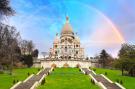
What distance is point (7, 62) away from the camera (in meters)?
94.8

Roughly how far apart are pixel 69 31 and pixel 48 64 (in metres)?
40.4

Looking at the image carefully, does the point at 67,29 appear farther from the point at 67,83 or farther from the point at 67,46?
the point at 67,83

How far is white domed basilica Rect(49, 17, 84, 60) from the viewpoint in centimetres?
16900

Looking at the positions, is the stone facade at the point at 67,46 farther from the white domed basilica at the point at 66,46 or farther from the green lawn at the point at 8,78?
the green lawn at the point at 8,78

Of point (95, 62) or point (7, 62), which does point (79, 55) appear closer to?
point (95, 62)

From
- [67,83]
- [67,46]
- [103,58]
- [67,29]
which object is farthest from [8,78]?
[67,29]

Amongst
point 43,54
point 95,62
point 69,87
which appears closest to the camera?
point 69,87

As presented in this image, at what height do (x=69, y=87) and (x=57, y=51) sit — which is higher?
(x=57, y=51)

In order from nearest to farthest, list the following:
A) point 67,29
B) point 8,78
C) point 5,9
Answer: point 5,9 < point 8,78 < point 67,29

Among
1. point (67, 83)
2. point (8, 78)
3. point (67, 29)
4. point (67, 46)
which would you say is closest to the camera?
point (67, 83)

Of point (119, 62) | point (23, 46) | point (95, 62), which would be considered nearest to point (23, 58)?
point (23, 46)

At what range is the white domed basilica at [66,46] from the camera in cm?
16900

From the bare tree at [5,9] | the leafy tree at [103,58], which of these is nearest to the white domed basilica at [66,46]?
the leafy tree at [103,58]

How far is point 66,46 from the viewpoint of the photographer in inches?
6727
